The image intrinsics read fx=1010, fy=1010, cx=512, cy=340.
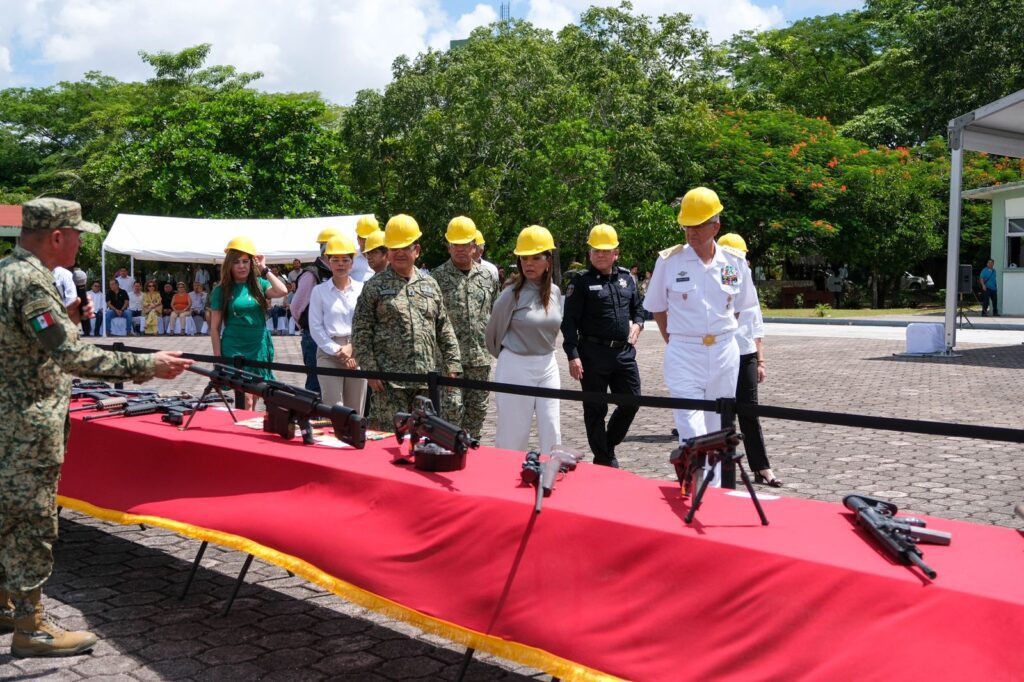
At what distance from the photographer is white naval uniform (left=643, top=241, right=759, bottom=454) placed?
596 cm

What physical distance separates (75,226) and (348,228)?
2128cm

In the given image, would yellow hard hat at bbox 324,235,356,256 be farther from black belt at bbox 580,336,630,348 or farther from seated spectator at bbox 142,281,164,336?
seated spectator at bbox 142,281,164,336

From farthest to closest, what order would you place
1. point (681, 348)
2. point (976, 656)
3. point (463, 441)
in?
point (681, 348), point (463, 441), point (976, 656)

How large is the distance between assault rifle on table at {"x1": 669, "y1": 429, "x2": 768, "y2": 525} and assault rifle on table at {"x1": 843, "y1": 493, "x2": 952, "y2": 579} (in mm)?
316

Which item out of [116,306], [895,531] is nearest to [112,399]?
[895,531]

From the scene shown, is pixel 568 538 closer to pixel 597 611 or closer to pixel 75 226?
pixel 597 611

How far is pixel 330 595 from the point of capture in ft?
17.2

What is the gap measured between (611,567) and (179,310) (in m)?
26.8

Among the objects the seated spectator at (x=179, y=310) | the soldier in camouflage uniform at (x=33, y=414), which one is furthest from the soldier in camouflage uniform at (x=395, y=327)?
the seated spectator at (x=179, y=310)

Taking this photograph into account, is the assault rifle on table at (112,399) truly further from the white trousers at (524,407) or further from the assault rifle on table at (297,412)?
the white trousers at (524,407)

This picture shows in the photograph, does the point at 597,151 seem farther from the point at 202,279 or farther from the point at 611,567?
the point at 611,567

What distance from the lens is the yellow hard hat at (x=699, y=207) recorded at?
568cm

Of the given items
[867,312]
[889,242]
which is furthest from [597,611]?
[889,242]

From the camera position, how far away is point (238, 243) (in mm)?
8141
